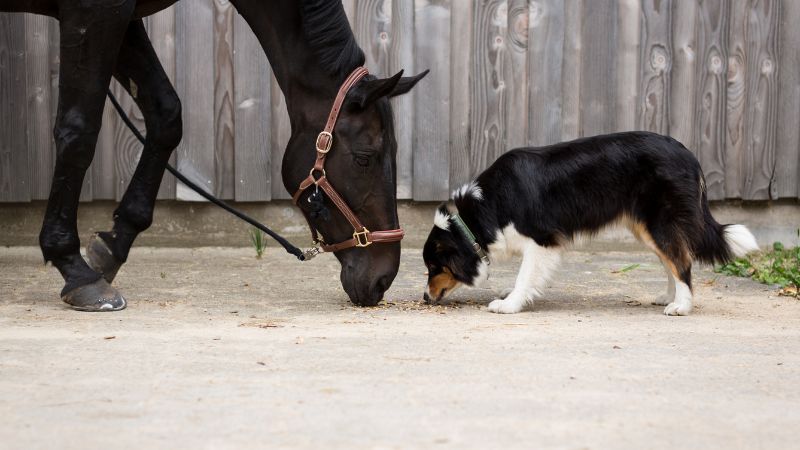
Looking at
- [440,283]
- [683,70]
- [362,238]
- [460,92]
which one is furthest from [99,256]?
[683,70]

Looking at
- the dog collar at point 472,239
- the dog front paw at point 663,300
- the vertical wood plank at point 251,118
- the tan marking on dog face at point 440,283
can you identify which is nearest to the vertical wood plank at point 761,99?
the dog front paw at point 663,300

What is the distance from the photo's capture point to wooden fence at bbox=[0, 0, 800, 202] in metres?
6.34

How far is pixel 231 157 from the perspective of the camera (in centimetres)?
644

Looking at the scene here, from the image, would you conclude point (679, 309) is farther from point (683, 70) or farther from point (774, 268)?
point (683, 70)

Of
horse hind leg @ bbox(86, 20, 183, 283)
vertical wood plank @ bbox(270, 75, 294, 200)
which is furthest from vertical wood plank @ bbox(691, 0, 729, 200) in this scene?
horse hind leg @ bbox(86, 20, 183, 283)

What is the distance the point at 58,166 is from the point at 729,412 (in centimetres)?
289

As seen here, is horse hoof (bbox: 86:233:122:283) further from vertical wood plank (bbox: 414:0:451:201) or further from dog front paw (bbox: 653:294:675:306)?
dog front paw (bbox: 653:294:675:306)

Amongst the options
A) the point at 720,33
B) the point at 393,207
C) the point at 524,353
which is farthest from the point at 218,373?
the point at 720,33

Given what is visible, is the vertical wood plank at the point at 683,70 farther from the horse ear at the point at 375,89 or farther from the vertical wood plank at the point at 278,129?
the horse ear at the point at 375,89

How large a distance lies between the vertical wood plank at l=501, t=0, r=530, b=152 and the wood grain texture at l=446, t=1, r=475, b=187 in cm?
24

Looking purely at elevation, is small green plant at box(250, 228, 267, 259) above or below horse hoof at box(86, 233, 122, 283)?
below

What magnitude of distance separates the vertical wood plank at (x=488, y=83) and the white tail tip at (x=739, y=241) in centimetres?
213

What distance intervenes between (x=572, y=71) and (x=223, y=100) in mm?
2174

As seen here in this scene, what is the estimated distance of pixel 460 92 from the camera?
6480 mm
